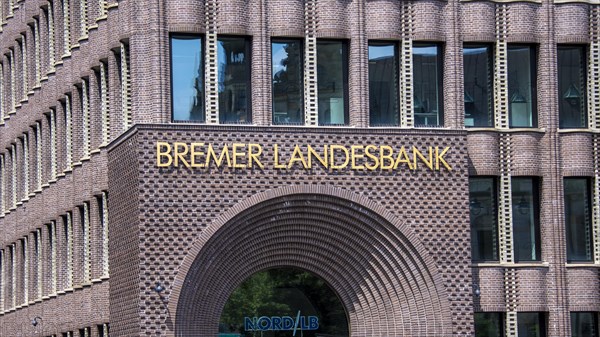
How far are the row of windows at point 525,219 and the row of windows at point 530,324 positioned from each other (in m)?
1.47

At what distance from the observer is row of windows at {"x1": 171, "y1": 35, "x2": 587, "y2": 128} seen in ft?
170

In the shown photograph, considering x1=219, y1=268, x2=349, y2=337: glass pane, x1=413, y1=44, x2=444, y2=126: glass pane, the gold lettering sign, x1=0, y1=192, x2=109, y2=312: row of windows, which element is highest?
x1=413, y1=44, x2=444, y2=126: glass pane

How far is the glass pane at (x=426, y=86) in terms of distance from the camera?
2109 inches

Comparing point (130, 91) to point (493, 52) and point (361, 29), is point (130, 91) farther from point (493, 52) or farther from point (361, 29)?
point (493, 52)

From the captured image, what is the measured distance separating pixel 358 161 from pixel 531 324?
6.72m

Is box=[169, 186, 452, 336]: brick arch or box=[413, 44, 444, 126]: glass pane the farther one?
box=[413, 44, 444, 126]: glass pane

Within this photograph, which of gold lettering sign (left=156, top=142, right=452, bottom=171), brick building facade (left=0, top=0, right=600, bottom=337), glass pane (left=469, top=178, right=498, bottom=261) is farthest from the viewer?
glass pane (left=469, top=178, right=498, bottom=261)

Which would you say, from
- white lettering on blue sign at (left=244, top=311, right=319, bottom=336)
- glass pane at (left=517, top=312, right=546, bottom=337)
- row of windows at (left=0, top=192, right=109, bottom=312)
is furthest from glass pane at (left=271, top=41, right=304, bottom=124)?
glass pane at (left=517, top=312, right=546, bottom=337)

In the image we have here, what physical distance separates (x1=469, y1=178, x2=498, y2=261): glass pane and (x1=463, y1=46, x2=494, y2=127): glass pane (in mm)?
1648

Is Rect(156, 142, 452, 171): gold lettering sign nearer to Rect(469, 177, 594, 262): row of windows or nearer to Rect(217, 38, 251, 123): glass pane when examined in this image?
Rect(217, 38, 251, 123): glass pane

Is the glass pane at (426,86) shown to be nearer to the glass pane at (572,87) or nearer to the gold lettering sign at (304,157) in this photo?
the gold lettering sign at (304,157)

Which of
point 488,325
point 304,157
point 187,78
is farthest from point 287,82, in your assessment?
point 488,325

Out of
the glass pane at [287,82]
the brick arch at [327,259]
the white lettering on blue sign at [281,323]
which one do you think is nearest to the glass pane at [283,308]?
the white lettering on blue sign at [281,323]

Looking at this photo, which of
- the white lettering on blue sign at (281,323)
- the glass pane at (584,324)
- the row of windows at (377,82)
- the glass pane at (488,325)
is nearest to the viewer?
the row of windows at (377,82)
